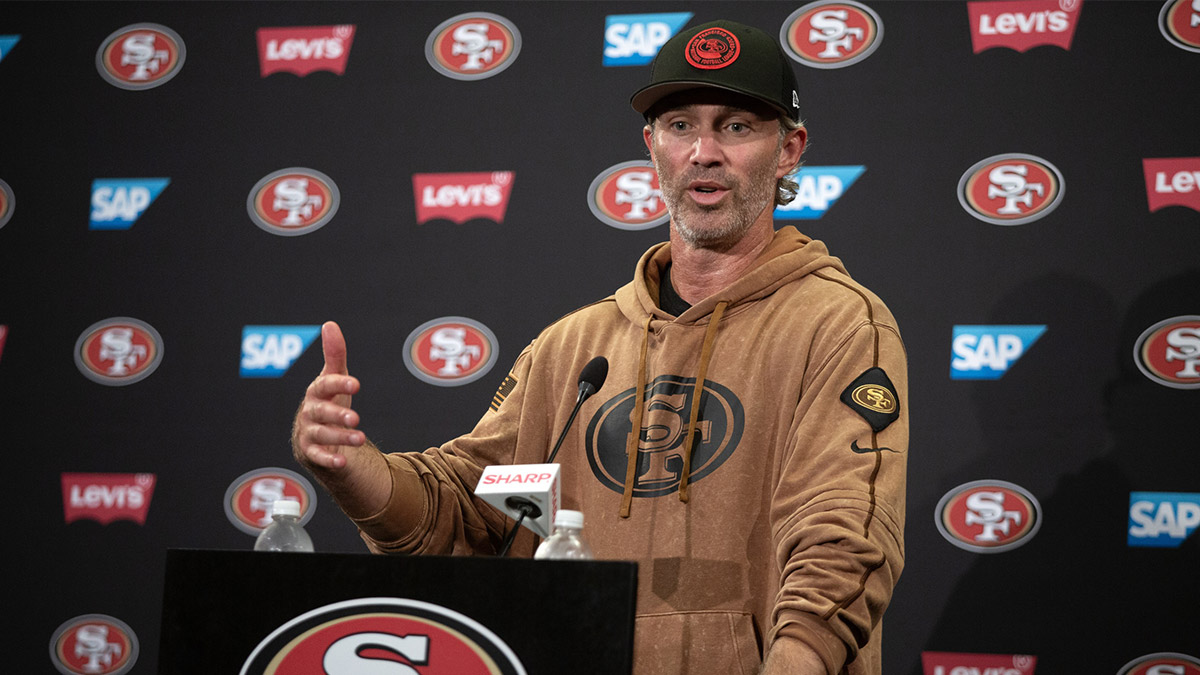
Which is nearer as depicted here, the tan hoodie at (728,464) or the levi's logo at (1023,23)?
the tan hoodie at (728,464)

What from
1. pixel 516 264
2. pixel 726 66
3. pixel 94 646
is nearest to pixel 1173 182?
pixel 726 66

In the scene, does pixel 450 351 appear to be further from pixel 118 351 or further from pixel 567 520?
pixel 567 520

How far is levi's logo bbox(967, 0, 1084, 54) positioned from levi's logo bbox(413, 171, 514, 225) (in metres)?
1.30

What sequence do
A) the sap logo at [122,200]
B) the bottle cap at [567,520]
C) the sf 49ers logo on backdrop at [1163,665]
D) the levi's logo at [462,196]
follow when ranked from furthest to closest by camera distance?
the sap logo at [122,200] < the levi's logo at [462,196] < the sf 49ers logo on backdrop at [1163,665] < the bottle cap at [567,520]

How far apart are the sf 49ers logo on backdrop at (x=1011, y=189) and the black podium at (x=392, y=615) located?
1.99 metres

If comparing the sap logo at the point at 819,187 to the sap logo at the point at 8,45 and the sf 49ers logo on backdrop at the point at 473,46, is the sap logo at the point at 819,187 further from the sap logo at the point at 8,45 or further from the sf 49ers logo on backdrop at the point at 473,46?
the sap logo at the point at 8,45

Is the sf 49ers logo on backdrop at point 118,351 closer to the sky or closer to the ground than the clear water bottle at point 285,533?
closer to the sky

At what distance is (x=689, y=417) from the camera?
1.89m

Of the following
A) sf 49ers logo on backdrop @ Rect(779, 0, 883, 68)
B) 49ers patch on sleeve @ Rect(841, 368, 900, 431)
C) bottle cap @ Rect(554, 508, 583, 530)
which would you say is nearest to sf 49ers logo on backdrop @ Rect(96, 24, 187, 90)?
sf 49ers logo on backdrop @ Rect(779, 0, 883, 68)

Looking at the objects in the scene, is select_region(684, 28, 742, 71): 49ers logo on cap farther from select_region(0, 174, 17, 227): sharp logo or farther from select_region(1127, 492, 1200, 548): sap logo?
select_region(0, 174, 17, 227): sharp logo

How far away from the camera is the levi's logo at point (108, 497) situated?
3.17 metres

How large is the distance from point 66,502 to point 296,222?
41.0 inches

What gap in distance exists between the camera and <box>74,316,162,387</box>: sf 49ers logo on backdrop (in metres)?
3.22

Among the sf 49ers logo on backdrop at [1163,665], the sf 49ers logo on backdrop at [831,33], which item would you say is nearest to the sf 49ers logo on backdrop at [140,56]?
the sf 49ers logo on backdrop at [831,33]
